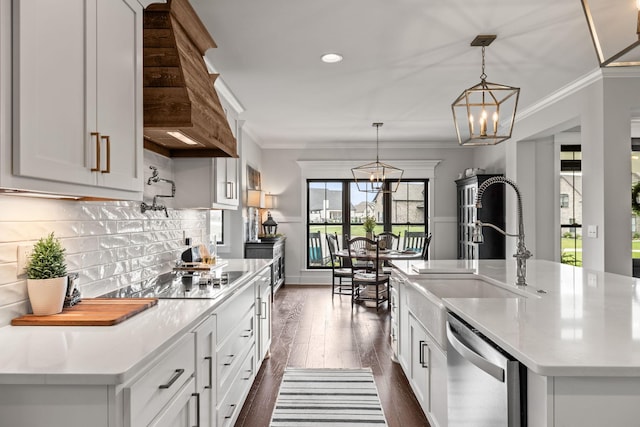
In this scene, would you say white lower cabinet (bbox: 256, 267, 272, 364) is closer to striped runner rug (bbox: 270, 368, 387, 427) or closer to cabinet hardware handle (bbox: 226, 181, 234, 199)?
striped runner rug (bbox: 270, 368, 387, 427)

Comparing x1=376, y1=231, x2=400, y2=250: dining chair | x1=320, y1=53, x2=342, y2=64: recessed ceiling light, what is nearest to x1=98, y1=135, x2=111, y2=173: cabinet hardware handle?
x1=320, y1=53, x2=342, y2=64: recessed ceiling light

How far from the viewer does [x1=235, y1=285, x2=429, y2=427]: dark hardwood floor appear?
283cm

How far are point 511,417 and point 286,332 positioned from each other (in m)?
3.52

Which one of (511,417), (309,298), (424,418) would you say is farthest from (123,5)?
(309,298)

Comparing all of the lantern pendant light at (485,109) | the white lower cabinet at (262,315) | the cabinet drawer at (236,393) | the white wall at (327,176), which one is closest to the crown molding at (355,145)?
the white wall at (327,176)

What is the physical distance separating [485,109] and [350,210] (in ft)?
15.5

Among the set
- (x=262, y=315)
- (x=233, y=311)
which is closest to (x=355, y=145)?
(x=262, y=315)

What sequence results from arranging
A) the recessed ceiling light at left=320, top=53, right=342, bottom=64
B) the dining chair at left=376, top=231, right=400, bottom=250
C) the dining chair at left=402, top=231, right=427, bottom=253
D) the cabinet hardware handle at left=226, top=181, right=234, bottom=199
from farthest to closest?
the dining chair at left=402, top=231, right=427, bottom=253, the dining chair at left=376, top=231, right=400, bottom=250, the cabinet hardware handle at left=226, top=181, right=234, bottom=199, the recessed ceiling light at left=320, top=53, right=342, bottom=64

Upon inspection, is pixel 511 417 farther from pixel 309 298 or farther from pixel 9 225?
pixel 309 298

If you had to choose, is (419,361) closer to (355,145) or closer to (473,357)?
(473,357)

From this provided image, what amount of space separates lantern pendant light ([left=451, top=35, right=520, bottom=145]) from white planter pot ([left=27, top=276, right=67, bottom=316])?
7.50 ft

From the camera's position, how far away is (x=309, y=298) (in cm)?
652

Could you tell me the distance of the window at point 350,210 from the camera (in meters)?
7.92

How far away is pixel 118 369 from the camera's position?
1115 millimetres
